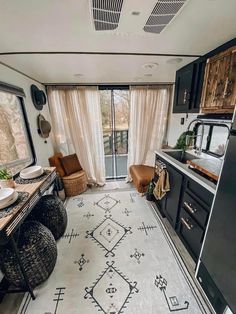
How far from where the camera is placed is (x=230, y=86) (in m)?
1.32

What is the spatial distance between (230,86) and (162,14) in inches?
34.2

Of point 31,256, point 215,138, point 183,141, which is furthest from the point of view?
point 183,141

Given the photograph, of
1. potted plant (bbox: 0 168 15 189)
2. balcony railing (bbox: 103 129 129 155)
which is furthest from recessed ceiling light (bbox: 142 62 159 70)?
potted plant (bbox: 0 168 15 189)

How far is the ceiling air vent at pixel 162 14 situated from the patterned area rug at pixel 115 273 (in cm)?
215

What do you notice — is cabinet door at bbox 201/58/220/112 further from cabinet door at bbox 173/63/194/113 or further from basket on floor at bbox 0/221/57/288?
basket on floor at bbox 0/221/57/288

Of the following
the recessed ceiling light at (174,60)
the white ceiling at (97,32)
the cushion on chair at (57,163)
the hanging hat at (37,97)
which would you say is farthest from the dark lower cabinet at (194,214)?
the hanging hat at (37,97)

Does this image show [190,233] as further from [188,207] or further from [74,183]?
[74,183]

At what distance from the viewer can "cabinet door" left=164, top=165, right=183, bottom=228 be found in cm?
179

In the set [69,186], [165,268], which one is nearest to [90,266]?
[165,268]

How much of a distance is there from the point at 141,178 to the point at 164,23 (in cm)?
218

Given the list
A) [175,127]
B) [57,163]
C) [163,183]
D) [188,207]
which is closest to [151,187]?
[163,183]

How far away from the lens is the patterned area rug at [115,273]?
1.28 meters

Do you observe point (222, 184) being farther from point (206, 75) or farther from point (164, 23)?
point (206, 75)

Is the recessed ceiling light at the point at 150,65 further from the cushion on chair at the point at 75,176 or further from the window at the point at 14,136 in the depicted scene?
the cushion on chair at the point at 75,176
